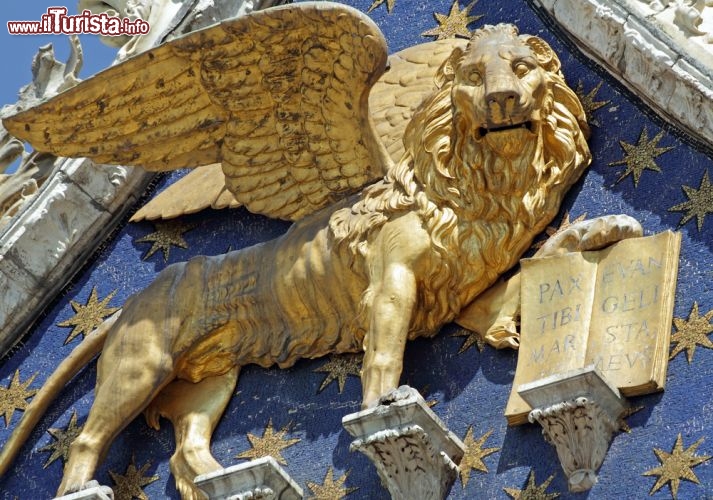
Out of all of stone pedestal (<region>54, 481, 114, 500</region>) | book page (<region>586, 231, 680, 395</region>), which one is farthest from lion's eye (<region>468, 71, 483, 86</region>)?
stone pedestal (<region>54, 481, 114, 500</region>)

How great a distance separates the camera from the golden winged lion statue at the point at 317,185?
9781mm

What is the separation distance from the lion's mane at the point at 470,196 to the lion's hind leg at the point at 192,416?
0.98m

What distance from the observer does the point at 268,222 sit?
35.7ft

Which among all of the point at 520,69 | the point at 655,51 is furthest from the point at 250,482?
the point at 655,51

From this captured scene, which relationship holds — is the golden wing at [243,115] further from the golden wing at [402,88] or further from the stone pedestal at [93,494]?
the stone pedestal at [93,494]

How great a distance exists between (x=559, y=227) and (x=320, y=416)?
4.35ft

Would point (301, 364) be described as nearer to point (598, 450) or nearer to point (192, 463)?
point (192, 463)

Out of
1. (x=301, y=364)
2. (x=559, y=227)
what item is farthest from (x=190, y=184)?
(x=559, y=227)

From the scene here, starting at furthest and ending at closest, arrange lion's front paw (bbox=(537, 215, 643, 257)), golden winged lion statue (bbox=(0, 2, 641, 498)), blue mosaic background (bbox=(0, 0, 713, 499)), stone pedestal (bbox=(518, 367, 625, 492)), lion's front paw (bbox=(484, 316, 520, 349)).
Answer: golden winged lion statue (bbox=(0, 2, 641, 498))
lion's front paw (bbox=(484, 316, 520, 349))
lion's front paw (bbox=(537, 215, 643, 257))
blue mosaic background (bbox=(0, 0, 713, 499))
stone pedestal (bbox=(518, 367, 625, 492))

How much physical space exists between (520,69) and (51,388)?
2727mm

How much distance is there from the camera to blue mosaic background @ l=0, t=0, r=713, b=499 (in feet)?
30.0

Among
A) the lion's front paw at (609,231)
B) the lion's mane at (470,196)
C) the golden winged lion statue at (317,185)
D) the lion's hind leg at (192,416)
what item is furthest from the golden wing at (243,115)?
the lion's front paw at (609,231)

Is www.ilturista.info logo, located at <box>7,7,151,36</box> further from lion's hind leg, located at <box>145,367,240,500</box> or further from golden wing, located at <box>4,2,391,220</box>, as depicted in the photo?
lion's hind leg, located at <box>145,367,240,500</box>

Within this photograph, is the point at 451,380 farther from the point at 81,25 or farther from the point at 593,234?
the point at 81,25
